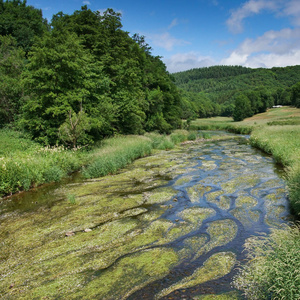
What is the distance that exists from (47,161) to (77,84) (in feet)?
34.5

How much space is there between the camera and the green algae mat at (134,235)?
501 centimetres

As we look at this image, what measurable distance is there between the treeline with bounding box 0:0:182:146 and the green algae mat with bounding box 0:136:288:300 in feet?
30.5

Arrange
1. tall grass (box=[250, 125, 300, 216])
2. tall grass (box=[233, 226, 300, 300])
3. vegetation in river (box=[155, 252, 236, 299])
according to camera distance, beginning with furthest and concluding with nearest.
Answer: tall grass (box=[250, 125, 300, 216]) → vegetation in river (box=[155, 252, 236, 299]) → tall grass (box=[233, 226, 300, 300])

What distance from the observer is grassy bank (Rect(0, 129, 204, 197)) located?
39.3 ft

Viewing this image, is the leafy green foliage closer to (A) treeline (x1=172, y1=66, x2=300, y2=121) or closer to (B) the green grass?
(A) treeline (x1=172, y1=66, x2=300, y2=121)

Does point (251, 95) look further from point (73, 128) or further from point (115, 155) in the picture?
point (73, 128)

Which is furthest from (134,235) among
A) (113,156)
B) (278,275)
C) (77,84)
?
(77,84)

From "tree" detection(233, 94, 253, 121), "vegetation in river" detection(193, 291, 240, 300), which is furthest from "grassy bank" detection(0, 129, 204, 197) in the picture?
"tree" detection(233, 94, 253, 121)

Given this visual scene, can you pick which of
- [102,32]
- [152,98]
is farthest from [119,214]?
[152,98]

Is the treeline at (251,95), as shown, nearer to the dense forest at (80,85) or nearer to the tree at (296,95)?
the tree at (296,95)

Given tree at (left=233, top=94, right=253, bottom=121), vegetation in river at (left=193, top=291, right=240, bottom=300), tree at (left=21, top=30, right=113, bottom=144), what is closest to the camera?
vegetation in river at (left=193, top=291, right=240, bottom=300)

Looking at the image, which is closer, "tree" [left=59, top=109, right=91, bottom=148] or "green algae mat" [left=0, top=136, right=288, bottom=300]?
"green algae mat" [left=0, top=136, right=288, bottom=300]

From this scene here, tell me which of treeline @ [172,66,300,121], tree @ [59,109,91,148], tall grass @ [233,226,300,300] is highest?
treeline @ [172,66,300,121]

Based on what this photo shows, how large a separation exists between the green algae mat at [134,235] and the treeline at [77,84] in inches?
366
